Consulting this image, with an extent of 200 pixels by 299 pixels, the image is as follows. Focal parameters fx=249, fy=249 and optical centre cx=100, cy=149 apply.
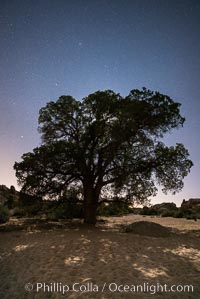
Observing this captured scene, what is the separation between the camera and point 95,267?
26.4ft

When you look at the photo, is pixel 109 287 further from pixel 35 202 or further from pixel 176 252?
pixel 35 202

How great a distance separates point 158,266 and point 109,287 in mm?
2397

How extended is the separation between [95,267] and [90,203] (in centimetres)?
1173

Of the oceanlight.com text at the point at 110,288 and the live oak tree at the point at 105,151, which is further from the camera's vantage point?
the live oak tree at the point at 105,151

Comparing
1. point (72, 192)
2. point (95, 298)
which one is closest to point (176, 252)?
point (95, 298)

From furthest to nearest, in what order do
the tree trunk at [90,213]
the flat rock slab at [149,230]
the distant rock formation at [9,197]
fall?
1. the distant rock formation at [9,197]
2. the tree trunk at [90,213]
3. the flat rock slab at [149,230]

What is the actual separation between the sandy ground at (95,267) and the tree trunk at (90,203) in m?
7.17

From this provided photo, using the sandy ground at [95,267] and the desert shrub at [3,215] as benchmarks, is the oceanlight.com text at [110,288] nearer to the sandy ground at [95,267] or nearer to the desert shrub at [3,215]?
the sandy ground at [95,267]

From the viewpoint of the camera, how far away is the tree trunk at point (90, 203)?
19750mm

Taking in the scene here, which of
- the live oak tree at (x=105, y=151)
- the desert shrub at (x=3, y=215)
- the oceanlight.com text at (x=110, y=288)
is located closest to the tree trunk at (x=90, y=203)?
the live oak tree at (x=105, y=151)

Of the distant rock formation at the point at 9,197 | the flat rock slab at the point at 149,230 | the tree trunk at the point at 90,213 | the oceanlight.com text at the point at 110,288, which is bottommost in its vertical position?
the oceanlight.com text at the point at 110,288

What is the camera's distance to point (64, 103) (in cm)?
2009

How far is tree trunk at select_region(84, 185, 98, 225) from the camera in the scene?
19750 millimetres

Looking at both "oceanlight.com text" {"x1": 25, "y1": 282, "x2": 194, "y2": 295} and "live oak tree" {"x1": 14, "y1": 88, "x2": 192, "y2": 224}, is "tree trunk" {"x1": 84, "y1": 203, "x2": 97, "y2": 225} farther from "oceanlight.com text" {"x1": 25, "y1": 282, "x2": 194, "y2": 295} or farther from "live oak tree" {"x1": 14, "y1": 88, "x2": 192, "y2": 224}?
"oceanlight.com text" {"x1": 25, "y1": 282, "x2": 194, "y2": 295}
